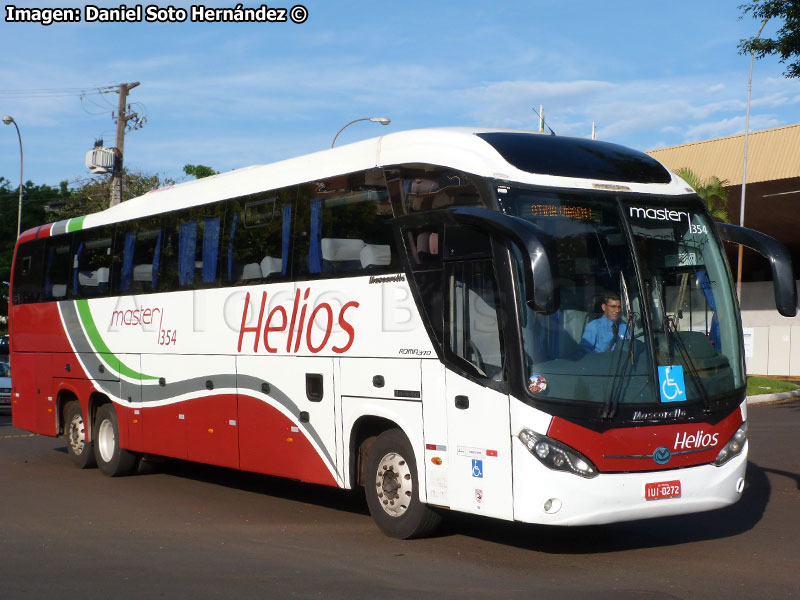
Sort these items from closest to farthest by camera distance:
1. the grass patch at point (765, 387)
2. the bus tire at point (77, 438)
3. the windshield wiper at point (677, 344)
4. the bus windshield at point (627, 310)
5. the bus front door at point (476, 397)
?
1. the bus windshield at point (627, 310)
2. the bus front door at point (476, 397)
3. the windshield wiper at point (677, 344)
4. the bus tire at point (77, 438)
5. the grass patch at point (765, 387)

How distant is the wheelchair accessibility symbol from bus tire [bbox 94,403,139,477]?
857 centimetres

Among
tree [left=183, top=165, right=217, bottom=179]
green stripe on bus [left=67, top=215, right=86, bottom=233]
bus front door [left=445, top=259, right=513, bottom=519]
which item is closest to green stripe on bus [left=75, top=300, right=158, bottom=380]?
green stripe on bus [left=67, top=215, right=86, bottom=233]

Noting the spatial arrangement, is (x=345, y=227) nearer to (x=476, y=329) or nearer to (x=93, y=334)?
(x=476, y=329)

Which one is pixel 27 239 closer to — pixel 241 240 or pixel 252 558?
pixel 241 240

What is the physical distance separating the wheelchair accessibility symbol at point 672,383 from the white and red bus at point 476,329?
0.7 inches

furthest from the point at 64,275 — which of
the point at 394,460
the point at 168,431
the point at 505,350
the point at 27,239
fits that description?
the point at 505,350

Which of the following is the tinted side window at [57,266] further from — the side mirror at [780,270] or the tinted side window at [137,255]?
the side mirror at [780,270]

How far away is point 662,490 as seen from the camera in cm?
846

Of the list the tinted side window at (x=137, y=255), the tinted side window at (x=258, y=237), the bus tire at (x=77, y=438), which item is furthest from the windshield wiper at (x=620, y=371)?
the bus tire at (x=77, y=438)

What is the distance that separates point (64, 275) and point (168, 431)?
3826 mm

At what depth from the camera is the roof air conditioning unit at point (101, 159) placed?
30125 millimetres

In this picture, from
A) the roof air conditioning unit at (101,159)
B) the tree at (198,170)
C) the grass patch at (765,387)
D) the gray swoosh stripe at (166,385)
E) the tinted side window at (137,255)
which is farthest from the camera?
the tree at (198,170)

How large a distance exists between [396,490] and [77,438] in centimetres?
774

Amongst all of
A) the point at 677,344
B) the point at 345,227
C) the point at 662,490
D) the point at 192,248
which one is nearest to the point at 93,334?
the point at 192,248
